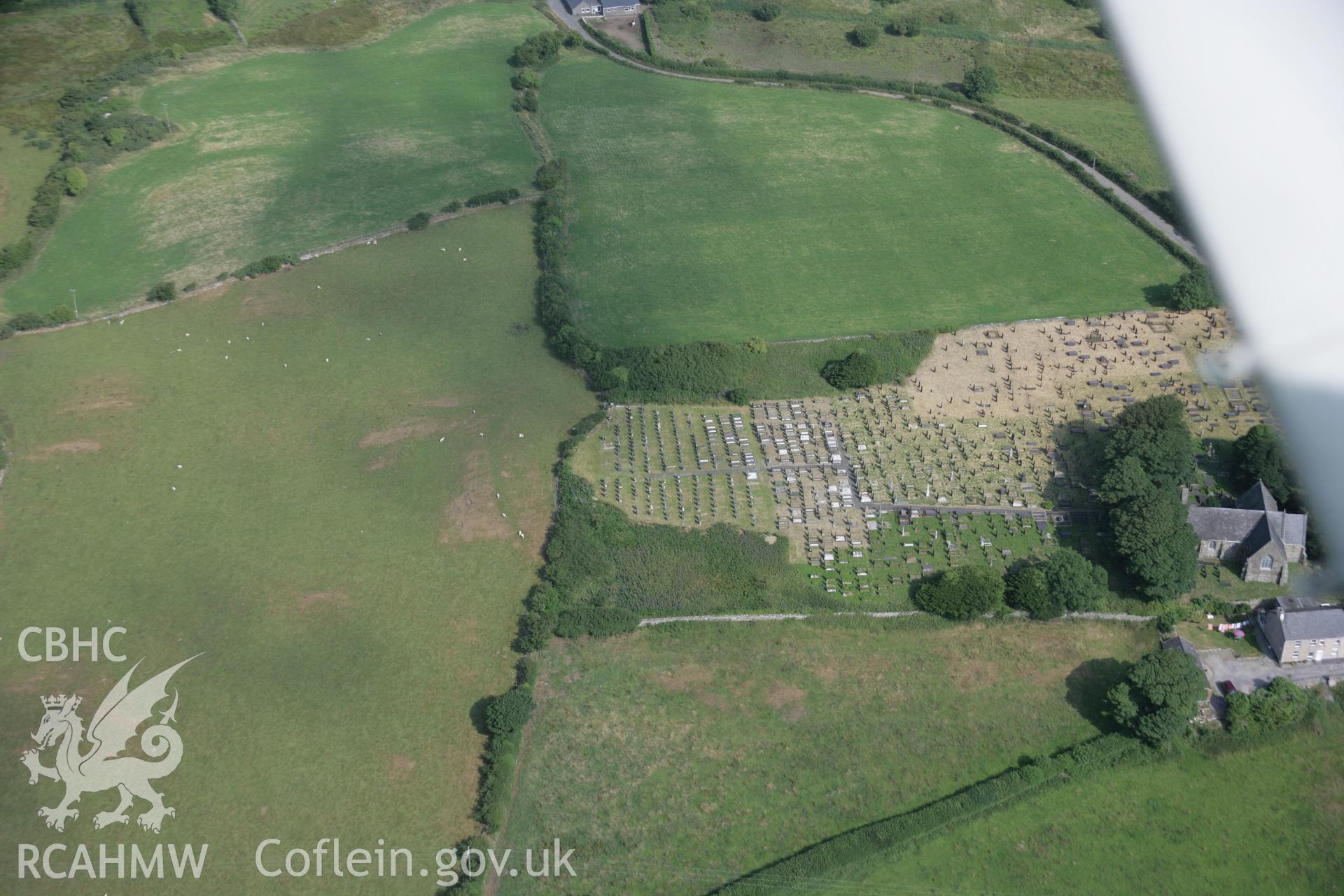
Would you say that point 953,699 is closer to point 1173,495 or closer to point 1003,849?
point 1003,849

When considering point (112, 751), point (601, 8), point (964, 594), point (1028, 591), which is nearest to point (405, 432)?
point (112, 751)

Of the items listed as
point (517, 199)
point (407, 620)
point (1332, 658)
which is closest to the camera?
point (1332, 658)

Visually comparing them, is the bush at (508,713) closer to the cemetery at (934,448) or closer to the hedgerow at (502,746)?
the hedgerow at (502,746)

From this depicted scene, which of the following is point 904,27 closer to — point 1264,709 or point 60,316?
point 60,316

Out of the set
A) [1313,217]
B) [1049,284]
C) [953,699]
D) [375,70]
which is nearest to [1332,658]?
[953,699]

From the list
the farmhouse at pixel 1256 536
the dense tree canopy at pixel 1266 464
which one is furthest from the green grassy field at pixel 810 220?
the farmhouse at pixel 1256 536

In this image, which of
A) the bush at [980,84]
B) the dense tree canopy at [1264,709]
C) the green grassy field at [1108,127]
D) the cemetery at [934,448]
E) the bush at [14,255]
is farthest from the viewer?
the bush at [980,84]
